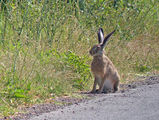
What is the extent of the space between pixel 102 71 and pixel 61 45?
4.52 ft

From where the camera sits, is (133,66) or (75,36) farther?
(133,66)

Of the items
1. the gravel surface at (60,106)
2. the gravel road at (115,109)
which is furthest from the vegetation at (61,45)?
the gravel road at (115,109)

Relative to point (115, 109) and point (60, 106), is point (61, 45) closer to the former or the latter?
point (60, 106)

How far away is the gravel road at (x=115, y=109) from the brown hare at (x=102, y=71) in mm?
1052

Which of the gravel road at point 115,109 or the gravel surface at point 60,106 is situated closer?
the gravel road at point 115,109

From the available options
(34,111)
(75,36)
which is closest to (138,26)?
(75,36)

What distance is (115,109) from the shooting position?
606cm

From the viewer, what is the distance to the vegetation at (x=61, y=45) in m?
7.12

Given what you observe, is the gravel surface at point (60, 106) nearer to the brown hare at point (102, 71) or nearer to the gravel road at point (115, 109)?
the gravel road at point (115, 109)

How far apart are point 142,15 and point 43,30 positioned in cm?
398

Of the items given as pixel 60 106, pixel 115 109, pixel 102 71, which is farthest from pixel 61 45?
pixel 115 109

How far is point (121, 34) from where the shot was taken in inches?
448

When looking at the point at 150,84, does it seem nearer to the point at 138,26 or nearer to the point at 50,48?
the point at 50,48

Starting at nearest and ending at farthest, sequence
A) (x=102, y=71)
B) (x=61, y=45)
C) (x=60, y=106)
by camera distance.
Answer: (x=60, y=106) → (x=102, y=71) → (x=61, y=45)
